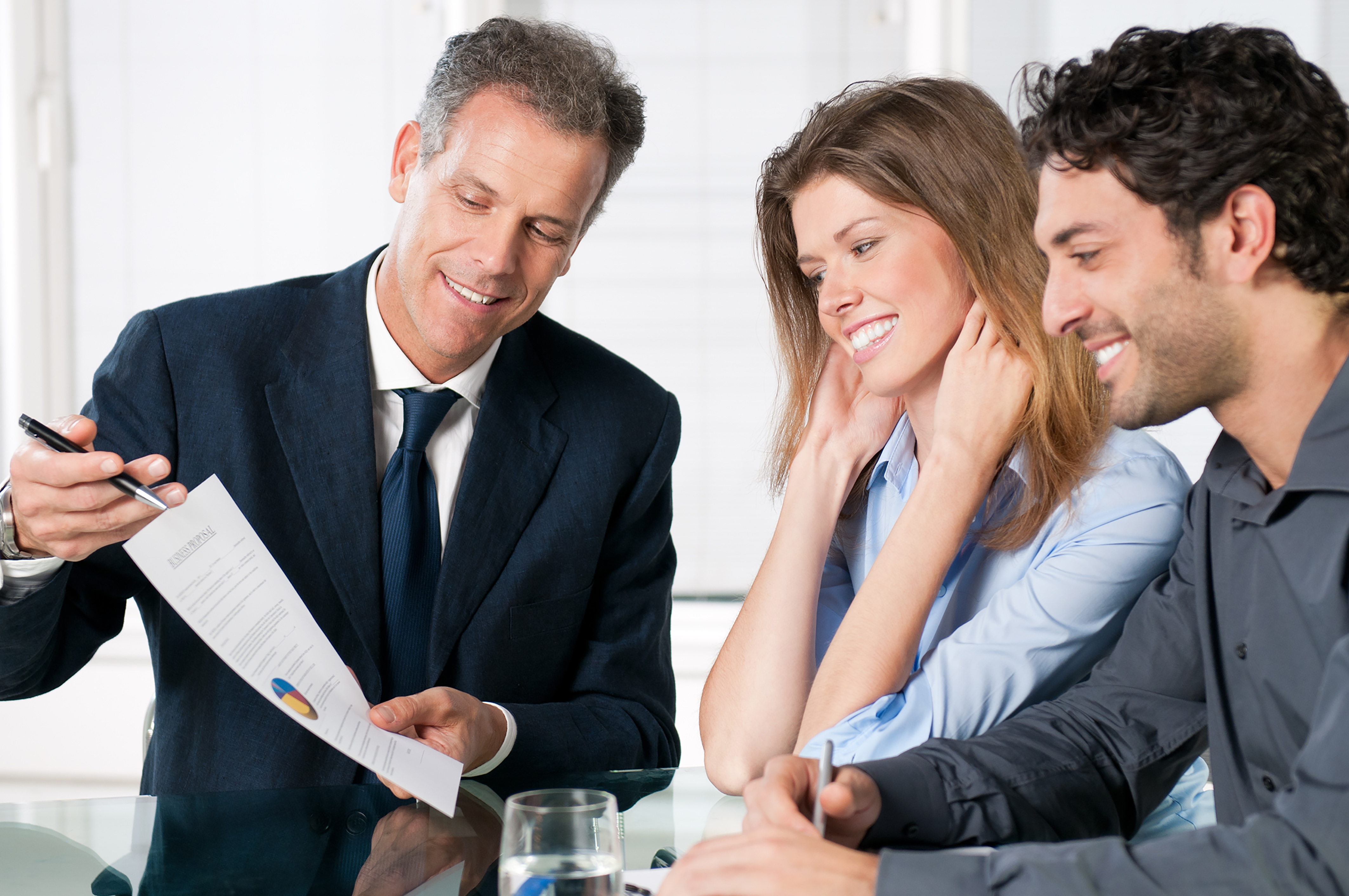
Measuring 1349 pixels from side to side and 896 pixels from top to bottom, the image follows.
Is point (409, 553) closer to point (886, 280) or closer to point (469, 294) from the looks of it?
point (469, 294)

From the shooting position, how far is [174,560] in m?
1.25

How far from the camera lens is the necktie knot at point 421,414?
6.16ft

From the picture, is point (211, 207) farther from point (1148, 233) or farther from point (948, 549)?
point (1148, 233)

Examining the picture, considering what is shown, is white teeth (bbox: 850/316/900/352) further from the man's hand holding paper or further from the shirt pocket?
the man's hand holding paper

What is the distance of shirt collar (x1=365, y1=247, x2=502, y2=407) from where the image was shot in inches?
75.9

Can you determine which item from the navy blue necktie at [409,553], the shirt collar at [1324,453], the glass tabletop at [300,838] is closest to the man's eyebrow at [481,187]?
the navy blue necktie at [409,553]

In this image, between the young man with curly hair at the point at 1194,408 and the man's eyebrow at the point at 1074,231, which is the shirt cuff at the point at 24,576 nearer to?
the young man with curly hair at the point at 1194,408

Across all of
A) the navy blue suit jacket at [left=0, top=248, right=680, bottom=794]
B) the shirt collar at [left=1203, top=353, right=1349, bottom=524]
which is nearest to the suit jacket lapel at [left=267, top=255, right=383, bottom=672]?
the navy blue suit jacket at [left=0, top=248, right=680, bottom=794]

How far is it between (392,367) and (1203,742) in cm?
138

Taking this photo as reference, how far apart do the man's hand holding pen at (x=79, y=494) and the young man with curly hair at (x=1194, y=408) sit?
0.79 m

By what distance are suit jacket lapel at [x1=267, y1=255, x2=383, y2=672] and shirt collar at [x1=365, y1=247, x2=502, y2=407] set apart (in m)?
0.05

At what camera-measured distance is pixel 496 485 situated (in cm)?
193

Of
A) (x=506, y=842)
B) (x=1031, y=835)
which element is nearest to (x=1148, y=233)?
(x=1031, y=835)

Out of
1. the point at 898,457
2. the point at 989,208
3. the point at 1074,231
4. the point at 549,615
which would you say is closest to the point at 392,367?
the point at 549,615
